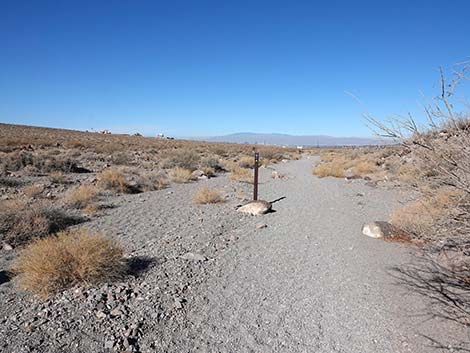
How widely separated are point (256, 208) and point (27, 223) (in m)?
5.52

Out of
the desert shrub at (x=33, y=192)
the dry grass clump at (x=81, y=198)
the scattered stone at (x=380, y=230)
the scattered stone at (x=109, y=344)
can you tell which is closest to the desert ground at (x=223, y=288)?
the scattered stone at (x=109, y=344)

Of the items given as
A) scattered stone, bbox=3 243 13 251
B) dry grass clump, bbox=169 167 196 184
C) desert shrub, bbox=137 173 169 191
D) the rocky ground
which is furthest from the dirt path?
dry grass clump, bbox=169 167 196 184

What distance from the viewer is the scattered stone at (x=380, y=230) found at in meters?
6.85

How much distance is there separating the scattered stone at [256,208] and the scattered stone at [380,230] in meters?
2.89

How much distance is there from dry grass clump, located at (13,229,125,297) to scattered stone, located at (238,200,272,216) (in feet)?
16.0

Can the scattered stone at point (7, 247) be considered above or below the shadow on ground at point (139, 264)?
below

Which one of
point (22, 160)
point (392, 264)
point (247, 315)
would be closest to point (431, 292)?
point (392, 264)

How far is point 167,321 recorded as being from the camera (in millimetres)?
3666

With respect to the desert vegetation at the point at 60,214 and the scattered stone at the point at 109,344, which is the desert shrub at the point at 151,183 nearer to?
the desert vegetation at the point at 60,214

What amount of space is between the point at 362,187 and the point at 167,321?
42.5 ft

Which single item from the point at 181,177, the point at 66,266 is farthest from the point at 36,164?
the point at 66,266

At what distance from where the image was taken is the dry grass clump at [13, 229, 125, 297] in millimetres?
4141

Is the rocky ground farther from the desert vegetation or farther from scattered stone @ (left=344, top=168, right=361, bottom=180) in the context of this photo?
scattered stone @ (left=344, top=168, right=361, bottom=180)

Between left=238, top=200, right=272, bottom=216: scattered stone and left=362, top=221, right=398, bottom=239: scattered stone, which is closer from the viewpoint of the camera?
left=362, top=221, right=398, bottom=239: scattered stone
